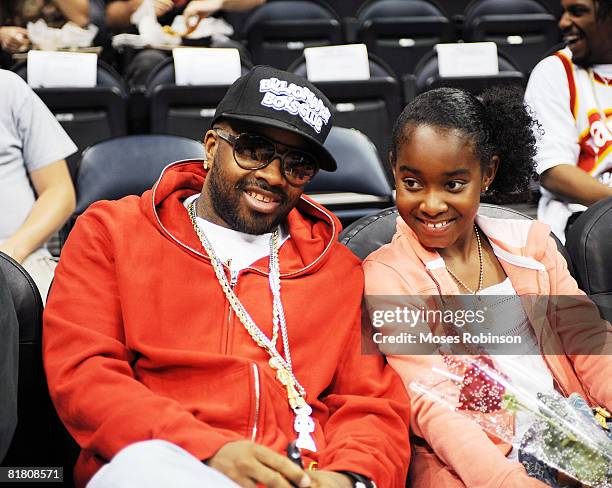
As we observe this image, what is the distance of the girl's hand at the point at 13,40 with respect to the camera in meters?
4.46

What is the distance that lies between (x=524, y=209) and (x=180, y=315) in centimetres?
235

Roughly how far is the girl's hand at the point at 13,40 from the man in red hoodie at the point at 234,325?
9.39 ft

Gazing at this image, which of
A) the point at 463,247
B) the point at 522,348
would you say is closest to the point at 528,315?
the point at 522,348

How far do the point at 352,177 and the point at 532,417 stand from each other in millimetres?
1693

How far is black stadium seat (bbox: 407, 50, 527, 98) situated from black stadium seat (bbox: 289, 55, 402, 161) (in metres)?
0.20

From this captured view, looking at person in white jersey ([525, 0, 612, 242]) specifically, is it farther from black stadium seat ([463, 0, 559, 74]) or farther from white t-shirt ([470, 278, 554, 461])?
black stadium seat ([463, 0, 559, 74])

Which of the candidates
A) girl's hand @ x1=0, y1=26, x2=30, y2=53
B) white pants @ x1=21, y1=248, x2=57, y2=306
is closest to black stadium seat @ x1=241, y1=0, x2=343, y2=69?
girl's hand @ x1=0, y1=26, x2=30, y2=53

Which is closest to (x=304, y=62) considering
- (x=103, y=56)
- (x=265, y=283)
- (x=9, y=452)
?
(x=103, y=56)

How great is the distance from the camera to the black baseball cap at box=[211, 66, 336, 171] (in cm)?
183

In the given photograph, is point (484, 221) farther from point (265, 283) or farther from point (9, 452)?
point (9, 452)

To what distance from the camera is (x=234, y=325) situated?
1844 mm

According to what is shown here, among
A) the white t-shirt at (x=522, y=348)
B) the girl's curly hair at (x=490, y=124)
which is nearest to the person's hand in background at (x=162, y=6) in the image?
the girl's curly hair at (x=490, y=124)

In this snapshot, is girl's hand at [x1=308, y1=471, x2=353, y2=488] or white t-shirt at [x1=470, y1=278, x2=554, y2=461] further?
white t-shirt at [x1=470, y1=278, x2=554, y2=461]

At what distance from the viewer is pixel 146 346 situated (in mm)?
1745
